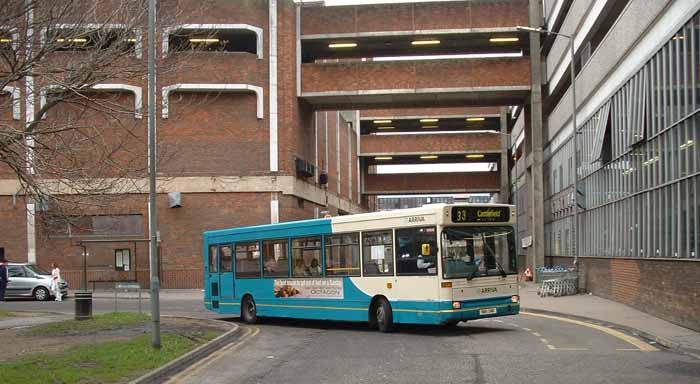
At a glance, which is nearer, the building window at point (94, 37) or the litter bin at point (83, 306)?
the building window at point (94, 37)

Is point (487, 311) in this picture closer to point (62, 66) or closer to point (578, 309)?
point (578, 309)

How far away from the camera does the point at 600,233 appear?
2847cm

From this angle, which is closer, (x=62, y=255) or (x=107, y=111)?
(x=107, y=111)

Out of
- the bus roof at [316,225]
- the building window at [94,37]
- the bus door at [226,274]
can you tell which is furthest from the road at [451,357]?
the building window at [94,37]

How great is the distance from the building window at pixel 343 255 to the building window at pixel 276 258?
73.4 inches

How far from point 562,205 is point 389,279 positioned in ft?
71.6

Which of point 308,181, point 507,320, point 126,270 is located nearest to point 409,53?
point 308,181

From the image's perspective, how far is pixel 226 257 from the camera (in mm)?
23984

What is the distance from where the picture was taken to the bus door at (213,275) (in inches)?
963

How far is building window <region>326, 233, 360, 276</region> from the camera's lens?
1920cm

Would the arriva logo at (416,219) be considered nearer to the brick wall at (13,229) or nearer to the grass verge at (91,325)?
the grass verge at (91,325)

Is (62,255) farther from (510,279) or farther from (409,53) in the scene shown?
(510,279)

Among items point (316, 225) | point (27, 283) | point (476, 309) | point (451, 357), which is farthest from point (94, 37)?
point (27, 283)

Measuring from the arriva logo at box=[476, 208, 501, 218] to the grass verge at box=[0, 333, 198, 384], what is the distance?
6.72 m
